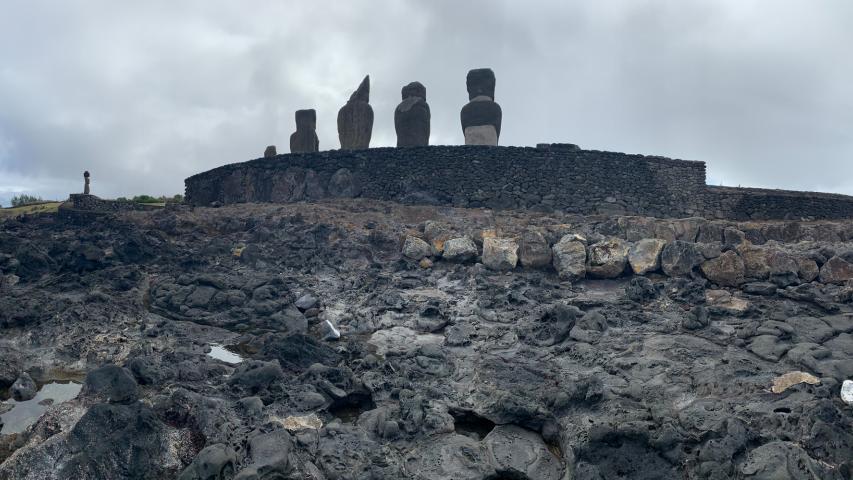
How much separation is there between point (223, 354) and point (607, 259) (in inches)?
296

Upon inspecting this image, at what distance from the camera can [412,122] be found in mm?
20797

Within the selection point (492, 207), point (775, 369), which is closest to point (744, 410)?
point (775, 369)

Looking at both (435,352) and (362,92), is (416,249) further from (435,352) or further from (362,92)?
(362,92)

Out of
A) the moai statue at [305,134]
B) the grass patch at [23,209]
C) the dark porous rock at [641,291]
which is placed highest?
the moai statue at [305,134]

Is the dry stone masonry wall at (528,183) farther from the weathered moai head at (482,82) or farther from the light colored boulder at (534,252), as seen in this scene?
the light colored boulder at (534,252)

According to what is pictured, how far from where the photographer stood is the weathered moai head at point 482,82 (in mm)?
21562

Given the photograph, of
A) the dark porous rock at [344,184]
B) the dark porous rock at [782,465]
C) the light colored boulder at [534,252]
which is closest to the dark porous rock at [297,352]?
the light colored boulder at [534,252]

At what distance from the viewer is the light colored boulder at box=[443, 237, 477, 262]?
12930mm

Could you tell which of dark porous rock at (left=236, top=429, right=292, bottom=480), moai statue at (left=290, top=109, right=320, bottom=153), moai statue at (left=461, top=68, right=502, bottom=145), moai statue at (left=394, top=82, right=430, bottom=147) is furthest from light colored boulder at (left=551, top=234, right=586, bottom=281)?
moai statue at (left=290, top=109, right=320, bottom=153)

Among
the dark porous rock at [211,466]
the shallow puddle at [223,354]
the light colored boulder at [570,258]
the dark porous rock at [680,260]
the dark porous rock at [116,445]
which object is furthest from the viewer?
the light colored boulder at [570,258]

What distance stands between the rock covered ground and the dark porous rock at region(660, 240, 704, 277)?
0.03 m

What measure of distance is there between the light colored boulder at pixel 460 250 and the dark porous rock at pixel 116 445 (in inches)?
300

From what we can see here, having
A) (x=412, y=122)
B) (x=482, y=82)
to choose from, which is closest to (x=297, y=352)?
(x=412, y=122)

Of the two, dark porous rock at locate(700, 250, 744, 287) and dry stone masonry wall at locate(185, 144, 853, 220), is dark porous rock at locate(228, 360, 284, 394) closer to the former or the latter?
dark porous rock at locate(700, 250, 744, 287)
